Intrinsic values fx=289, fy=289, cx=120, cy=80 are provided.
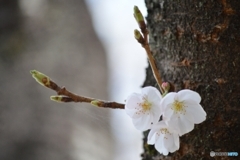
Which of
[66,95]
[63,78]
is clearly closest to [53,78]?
[63,78]

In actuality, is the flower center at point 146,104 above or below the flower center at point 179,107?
above

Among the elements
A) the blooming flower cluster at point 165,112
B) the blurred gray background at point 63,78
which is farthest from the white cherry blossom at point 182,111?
the blurred gray background at point 63,78

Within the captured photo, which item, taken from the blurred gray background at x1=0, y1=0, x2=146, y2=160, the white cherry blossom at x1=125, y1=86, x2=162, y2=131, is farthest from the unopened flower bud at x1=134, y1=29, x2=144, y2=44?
the blurred gray background at x1=0, y1=0, x2=146, y2=160

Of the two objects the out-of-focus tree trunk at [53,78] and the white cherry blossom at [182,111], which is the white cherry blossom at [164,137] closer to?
the white cherry blossom at [182,111]

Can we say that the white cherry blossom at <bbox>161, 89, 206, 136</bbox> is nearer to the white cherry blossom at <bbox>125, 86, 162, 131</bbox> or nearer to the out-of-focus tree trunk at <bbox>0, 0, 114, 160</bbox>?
the white cherry blossom at <bbox>125, 86, 162, 131</bbox>

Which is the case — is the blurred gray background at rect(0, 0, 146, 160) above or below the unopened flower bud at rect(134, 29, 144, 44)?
below

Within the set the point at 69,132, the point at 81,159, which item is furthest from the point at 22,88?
the point at 81,159
